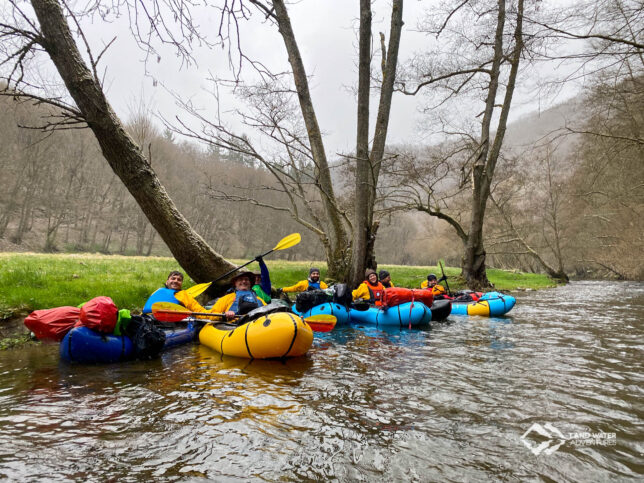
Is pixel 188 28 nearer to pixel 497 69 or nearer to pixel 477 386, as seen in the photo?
pixel 477 386

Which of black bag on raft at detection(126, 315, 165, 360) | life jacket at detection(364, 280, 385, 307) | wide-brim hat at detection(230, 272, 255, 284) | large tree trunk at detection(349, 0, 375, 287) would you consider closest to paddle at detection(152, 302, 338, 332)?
black bag on raft at detection(126, 315, 165, 360)

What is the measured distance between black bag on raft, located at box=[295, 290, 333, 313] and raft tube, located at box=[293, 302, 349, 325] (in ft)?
0.32

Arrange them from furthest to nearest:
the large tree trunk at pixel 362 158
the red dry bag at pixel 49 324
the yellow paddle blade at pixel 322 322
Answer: the large tree trunk at pixel 362 158
the yellow paddle blade at pixel 322 322
the red dry bag at pixel 49 324

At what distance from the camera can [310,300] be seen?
725 centimetres

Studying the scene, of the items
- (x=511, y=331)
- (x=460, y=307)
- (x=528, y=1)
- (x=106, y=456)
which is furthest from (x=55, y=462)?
(x=528, y=1)

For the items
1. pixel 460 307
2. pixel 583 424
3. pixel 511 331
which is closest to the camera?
pixel 583 424

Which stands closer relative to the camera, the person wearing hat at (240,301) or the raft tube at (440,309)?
the person wearing hat at (240,301)

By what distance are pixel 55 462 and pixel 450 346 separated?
4872 millimetres

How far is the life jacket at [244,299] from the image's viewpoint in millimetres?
6129

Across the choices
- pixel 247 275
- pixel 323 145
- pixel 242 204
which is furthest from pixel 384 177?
pixel 242 204

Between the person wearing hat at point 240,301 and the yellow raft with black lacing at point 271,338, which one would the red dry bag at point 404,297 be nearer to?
the person wearing hat at point 240,301

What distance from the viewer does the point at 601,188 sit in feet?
59.6

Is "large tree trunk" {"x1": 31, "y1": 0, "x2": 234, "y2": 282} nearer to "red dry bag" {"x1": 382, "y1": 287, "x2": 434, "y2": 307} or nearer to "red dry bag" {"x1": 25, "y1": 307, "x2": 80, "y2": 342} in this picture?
"red dry bag" {"x1": 25, "y1": 307, "x2": 80, "y2": 342}

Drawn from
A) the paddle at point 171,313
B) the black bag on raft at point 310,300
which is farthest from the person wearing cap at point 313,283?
the paddle at point 171,313
